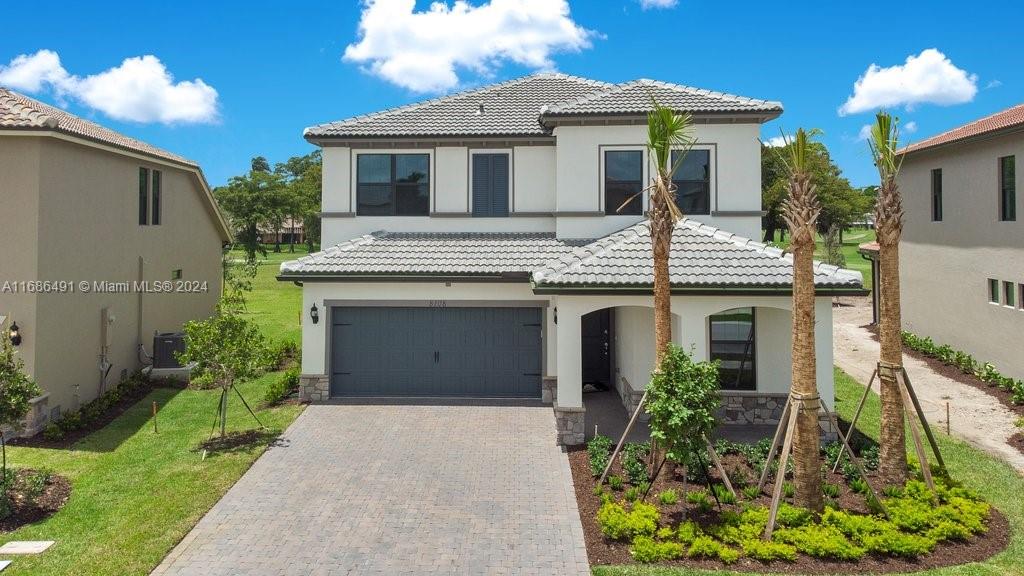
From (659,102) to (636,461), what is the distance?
9306mm

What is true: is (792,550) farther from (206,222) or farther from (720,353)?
(206,222)

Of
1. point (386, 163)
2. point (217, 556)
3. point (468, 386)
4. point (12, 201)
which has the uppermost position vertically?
point (386, 163)

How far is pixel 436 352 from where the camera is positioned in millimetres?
15539

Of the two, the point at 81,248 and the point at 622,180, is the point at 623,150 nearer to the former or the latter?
the point at 622,180

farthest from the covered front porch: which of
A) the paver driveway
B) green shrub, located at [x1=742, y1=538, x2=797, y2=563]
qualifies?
green shrub, located at [x1=742, y1=538, x2=797, y2=563]

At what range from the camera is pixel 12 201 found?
1277cm

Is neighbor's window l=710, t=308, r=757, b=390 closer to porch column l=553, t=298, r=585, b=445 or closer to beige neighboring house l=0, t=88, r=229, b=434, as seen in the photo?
porch column l=553, t=298, r=585, b=445

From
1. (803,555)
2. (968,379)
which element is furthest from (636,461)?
(968,379)

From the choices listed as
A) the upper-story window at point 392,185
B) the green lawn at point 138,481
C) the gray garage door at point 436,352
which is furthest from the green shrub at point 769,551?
the upper-story window at point 392,185

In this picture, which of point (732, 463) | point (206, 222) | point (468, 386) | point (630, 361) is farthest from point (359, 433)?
point (206, 222)

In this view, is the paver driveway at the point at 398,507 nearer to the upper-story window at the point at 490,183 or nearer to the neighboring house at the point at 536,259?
the neighboring house at the point at 536,259

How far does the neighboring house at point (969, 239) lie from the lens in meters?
17.4

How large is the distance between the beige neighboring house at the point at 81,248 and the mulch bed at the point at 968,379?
21.5 m

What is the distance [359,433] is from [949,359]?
59.9 ft
